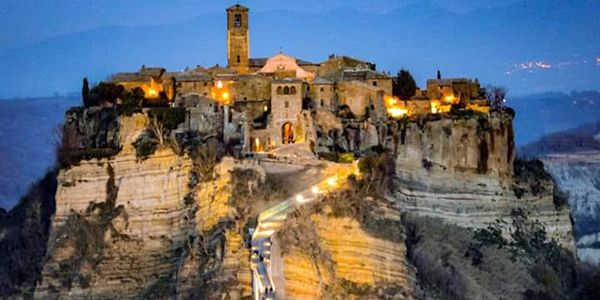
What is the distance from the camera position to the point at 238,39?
58812 mm

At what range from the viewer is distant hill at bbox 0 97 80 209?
8588 cm

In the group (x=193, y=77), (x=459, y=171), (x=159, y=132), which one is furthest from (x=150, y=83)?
(x=459, y=171)

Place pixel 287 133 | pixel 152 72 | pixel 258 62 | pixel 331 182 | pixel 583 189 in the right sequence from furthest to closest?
pixel 583 189 → pixel 258 62 → pixel 152 72 → pixel 287 133 → pixel 331 182

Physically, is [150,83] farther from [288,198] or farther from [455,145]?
[455,145]

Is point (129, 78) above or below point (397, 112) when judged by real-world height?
above

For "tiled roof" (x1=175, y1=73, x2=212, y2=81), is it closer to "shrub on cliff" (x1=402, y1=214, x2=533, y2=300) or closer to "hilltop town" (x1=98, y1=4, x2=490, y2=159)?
Result: "hilltop town" (x1=98, y1=4, x2=490, y2=159)

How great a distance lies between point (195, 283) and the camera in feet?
135

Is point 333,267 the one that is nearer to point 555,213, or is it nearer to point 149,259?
point 149,259

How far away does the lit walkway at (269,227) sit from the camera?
36812 mm

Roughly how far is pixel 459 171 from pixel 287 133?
824cm

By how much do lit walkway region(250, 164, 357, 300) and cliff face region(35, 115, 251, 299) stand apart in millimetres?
1416

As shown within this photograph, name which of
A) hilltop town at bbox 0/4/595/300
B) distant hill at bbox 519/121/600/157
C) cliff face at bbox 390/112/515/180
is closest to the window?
hilltop town at bbox 0/4/595/300

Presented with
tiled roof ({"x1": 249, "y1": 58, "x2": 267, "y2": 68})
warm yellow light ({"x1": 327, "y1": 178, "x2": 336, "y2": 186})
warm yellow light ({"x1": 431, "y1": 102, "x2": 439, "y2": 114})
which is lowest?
warm yellow light ({"x1": 327, "y1": 178, "x2": 336, "y2": 186})

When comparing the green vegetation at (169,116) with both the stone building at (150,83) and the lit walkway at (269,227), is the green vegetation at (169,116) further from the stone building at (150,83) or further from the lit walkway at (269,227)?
the lit walkway at (269,227)
